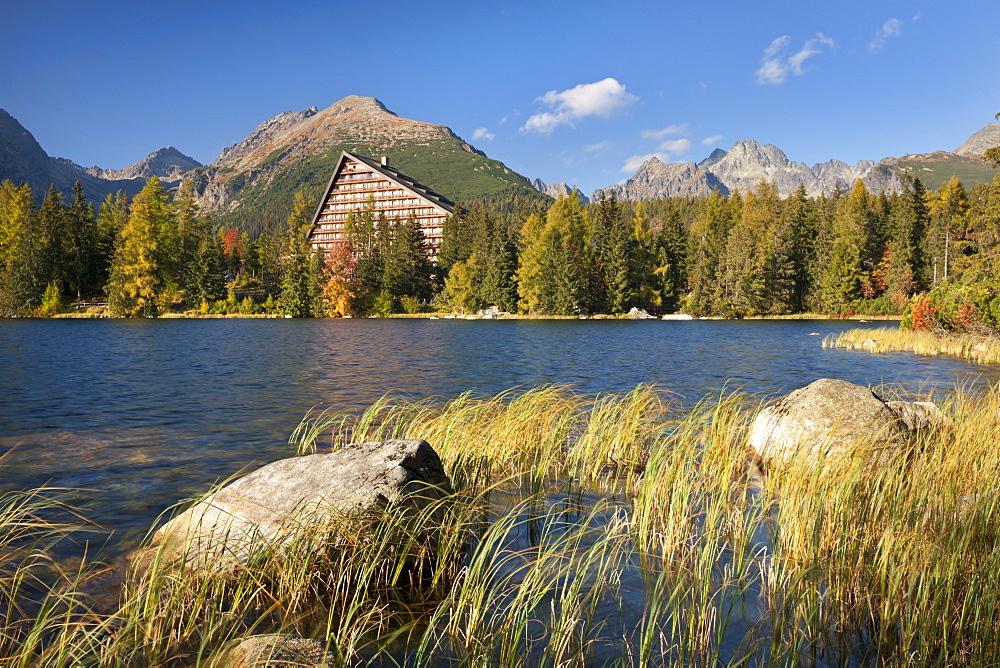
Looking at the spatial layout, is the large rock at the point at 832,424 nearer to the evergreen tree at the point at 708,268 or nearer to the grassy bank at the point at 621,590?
the grassy bank at the point at 621,590

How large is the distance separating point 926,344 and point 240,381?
25624mm

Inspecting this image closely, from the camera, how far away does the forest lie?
5881cm

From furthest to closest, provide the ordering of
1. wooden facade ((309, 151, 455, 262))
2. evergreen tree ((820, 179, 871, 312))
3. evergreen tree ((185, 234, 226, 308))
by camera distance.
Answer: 1. wooden facade ((309, 151, 455, 262))
2. evergreen tree ((185, 234, 226, 308))
3. evergreen tree ((820, 179, 871, 312))

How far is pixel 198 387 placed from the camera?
50.1ft

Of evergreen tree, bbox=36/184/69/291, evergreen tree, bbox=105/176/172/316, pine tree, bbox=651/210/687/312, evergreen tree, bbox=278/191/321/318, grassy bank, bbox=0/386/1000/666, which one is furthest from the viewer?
pine tree, bbox=651/210/687/312

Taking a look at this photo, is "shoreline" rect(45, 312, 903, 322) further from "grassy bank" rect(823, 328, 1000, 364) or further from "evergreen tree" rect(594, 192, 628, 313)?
"grassy bank" rect(823, 328, 1000, 364)

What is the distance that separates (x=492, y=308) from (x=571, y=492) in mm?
59268

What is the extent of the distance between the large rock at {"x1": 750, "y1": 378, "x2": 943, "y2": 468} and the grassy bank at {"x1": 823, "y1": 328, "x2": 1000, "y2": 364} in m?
17.5

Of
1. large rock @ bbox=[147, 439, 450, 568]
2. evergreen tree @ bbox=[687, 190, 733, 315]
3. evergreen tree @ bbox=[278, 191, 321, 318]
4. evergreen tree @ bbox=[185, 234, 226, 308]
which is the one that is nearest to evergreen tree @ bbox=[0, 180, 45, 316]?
evergreen tree @ bbox=[185, 234, 226, 308]

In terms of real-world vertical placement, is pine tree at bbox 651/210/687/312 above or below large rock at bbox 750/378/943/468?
above

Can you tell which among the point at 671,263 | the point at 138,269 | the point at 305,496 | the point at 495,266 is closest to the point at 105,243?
the point at 138,269

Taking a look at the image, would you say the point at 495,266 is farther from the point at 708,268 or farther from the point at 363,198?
the point at 363,198

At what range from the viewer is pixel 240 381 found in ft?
54.2

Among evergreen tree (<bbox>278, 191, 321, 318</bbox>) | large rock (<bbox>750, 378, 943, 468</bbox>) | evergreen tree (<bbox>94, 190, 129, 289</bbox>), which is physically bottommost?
large rock (<bbox>750, 378, 943, 468</bbox>)
